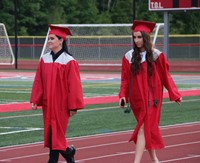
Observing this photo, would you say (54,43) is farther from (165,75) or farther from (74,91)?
(165,75)

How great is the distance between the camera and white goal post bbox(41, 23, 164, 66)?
41.1 m

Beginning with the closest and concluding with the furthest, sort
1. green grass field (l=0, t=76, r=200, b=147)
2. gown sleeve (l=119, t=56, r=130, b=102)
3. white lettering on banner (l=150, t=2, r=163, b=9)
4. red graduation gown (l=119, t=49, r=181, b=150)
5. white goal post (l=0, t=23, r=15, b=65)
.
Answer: red graduation gown (l=119, t=49, r=181, b=150) < gown sleeve (l=119, t=56, r=130, b=102) < green grass field (l=0, t=76, r=200, b=147) < white lettering on banner (l=150, t=2, r=163, b=9) < white goal post (l=0, t=23, r=15, b=65)

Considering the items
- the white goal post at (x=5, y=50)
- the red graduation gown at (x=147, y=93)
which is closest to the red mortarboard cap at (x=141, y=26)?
the red graduation gown at (x=147, y=93)

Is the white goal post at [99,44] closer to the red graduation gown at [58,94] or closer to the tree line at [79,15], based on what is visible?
the tree line at [79,15]

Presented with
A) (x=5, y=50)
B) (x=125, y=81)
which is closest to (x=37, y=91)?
(x=125, y=81)

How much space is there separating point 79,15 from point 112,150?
50.5 m

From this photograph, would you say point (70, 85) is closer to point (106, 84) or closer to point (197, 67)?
point (106, 84)

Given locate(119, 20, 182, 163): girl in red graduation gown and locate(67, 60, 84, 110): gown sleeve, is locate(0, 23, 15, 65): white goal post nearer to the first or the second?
locate(119, 20, 182, 163): girl in red graduation gown

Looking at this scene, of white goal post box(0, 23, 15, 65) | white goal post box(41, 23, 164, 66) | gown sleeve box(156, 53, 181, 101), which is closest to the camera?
gown sleeve box(156, 53, 181, 101)

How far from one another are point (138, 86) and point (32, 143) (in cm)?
396

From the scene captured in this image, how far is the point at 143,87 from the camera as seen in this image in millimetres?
9766

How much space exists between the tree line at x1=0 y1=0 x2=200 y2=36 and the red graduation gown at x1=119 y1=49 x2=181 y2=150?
47.5m

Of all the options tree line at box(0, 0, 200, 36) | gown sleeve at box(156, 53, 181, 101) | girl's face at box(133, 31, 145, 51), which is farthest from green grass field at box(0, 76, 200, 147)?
tree line at box(0, 0, 200, 36)

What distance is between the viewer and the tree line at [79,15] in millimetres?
58500
